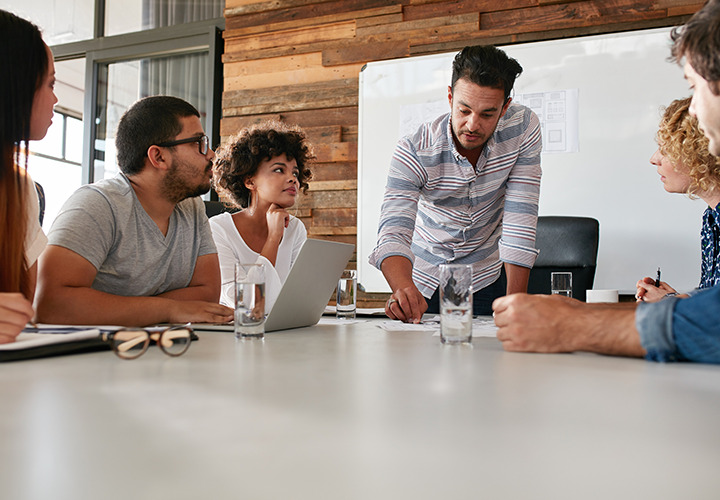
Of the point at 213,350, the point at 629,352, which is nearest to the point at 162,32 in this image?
the point at 213,350

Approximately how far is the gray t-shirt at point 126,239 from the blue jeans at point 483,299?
0.78m

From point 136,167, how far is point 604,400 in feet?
4.92

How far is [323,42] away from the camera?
363 centimetres

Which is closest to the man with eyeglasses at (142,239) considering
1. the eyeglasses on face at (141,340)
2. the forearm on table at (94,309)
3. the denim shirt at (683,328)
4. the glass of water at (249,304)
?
the forearm on table at (94,309)

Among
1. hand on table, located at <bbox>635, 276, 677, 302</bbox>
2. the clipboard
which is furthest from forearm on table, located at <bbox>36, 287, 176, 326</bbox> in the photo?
hand on table, located at <bbox>635, 276, 677, 302</bbox>

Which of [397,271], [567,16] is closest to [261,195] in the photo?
[397,271]

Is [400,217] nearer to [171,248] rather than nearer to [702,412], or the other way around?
[171,248]

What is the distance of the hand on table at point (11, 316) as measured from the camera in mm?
790

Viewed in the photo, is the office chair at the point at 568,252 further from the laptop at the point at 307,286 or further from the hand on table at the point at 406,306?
the laptop at the point at 307,286

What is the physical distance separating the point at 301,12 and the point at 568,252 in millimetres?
2468

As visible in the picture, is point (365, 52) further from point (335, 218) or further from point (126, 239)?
point (126, 239)

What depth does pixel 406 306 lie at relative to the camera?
1396 mm

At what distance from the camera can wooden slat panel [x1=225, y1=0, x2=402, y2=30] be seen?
139 inches

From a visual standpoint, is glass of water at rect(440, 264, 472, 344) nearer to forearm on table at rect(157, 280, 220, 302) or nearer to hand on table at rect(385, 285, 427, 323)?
hand on table at rect(385, 285, 427, 323)
